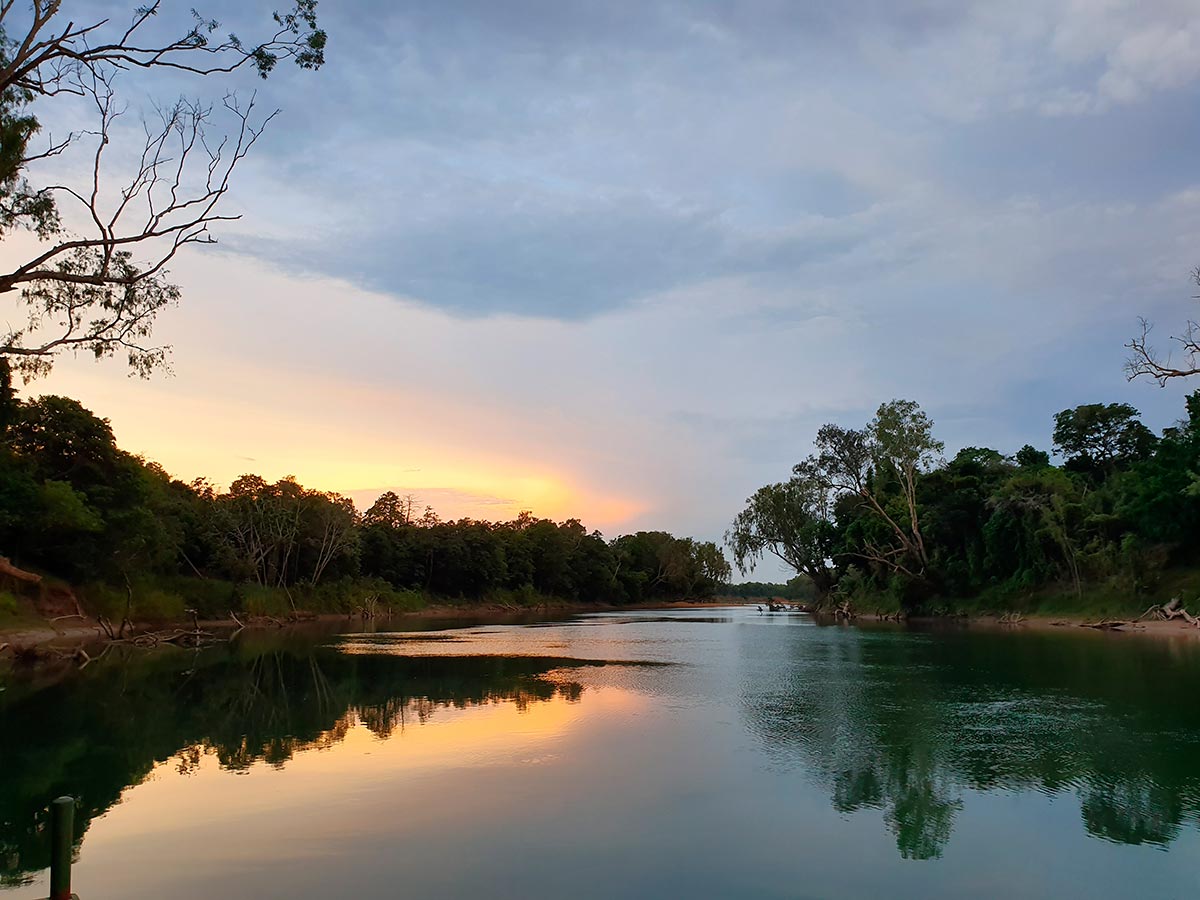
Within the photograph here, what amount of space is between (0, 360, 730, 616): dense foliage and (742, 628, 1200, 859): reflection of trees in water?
1086 inches

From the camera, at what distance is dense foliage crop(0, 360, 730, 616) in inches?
1361

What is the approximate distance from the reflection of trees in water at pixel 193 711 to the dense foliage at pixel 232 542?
8.33 metres

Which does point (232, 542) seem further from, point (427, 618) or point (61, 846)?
point (61, 846)

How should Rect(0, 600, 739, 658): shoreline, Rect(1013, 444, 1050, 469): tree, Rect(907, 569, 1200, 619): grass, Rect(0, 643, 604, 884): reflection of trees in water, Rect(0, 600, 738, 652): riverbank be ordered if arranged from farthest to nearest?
Rect(1013, 444, 1050, 469): tree, Rect(907, 569, 1200, 619): grass, Rect(0, 600, 738, 652): riverbank, Rect(0, 600, 739, 658): shoreline, Rect(0, 643, 604, 884): reflection of trees in water

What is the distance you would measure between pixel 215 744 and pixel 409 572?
63.5 meters

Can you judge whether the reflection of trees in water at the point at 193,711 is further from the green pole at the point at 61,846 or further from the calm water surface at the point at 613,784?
the green pole at the point at 61,846

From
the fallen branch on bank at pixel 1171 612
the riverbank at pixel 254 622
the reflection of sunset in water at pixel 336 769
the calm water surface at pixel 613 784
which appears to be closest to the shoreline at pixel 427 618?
the riverbank at pixel 254 622

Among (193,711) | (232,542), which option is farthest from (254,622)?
(193,711)

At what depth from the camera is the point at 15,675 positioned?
24.0m

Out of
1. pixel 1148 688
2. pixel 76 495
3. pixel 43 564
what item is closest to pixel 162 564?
pixel 43 564

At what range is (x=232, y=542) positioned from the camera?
56.7 meters

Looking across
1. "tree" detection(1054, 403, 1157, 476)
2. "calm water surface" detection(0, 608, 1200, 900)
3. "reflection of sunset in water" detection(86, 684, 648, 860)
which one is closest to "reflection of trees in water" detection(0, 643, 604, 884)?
"calm water surface" detection(0, 608, 1200, 900)

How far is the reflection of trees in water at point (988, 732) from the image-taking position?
1037 centimetres

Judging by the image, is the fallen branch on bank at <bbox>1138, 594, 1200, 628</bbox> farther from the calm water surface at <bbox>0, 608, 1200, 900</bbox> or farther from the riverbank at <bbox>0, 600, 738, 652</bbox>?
the riverbank at <bbox>0, 600, 738, 652</bbox>
